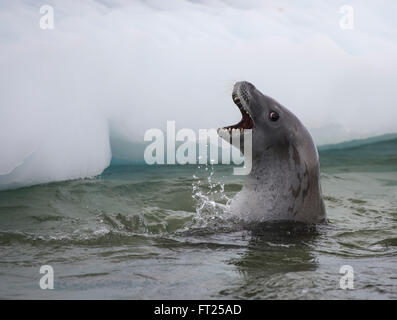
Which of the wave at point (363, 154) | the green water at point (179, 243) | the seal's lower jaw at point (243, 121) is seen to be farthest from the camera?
the wave at point (363, 154)

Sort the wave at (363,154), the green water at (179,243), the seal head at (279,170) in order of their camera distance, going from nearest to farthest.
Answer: the green water at (179,243)
the seal head at (279,170)
the wave at (363,154)

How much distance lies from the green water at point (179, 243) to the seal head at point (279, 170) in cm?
11

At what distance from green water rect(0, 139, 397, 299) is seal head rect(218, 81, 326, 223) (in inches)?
4.5

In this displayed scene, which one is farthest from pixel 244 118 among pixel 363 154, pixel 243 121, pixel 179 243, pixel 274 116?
pixel 363 154

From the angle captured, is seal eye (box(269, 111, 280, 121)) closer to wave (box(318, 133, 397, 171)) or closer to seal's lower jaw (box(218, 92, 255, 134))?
seal's lower jaw (box(218, 92, 255, 134))

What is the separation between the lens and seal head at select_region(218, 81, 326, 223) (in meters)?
4.39

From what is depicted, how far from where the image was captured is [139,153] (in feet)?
23.3

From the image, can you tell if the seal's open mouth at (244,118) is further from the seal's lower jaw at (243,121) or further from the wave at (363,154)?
the wave at (363,154)

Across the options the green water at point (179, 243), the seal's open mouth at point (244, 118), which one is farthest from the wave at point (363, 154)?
the seal's open mouth at point (244, 118)

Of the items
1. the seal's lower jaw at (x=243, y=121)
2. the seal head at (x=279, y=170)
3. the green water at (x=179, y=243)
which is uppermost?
the seal's lower jaw at (x=243, y=121)

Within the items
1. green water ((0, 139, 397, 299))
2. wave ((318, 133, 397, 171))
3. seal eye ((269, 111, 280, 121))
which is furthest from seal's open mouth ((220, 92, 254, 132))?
wave ((318, 133, 397, 171))

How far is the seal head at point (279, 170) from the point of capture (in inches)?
173

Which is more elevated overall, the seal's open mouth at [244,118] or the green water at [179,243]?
the seal's open mouth at [244,118]

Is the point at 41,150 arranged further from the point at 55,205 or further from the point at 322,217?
the point at 322,217
